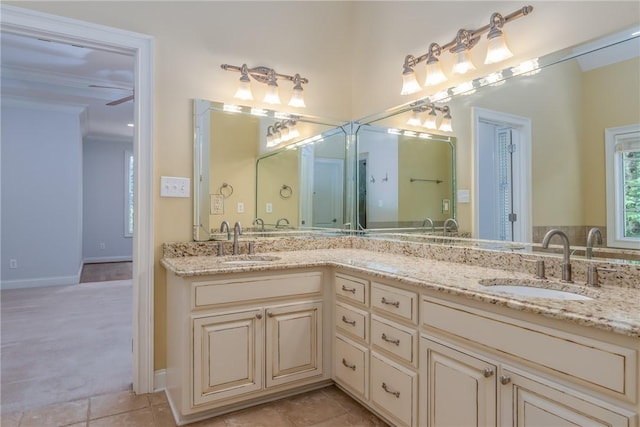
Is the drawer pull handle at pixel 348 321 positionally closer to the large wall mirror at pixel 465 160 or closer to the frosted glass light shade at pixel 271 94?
the large wall mirror at pixel 465 160

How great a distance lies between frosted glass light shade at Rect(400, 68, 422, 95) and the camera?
2.30 meters

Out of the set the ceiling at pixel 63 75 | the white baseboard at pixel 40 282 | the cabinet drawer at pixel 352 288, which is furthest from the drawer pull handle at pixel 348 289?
the white baseboard at pixel 40 282

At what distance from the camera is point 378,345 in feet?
5.76

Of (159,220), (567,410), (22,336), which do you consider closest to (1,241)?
(22,336)

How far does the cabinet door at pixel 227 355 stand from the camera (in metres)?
1.75

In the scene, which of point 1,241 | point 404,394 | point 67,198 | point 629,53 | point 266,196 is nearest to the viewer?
point 629,53

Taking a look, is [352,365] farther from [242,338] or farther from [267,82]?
[267,82]

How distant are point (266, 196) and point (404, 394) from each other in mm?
1559

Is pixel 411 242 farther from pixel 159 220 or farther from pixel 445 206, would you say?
pixel 159 220

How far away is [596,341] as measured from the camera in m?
0.99

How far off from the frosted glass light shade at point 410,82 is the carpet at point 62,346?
2525 millimetres

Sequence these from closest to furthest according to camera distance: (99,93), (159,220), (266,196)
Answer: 1. (159,220)
2. (266,196)
3. (99,93)

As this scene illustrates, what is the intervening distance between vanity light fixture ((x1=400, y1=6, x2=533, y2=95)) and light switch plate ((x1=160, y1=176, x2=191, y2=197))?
59.4 inches

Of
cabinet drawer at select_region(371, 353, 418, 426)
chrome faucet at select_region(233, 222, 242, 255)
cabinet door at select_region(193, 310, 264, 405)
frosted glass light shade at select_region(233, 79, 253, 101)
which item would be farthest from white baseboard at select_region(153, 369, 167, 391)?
frosted glass light shade at select_region(233, 79, 253, 101)
